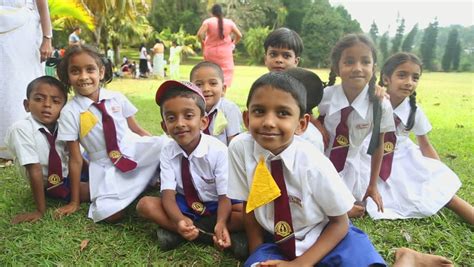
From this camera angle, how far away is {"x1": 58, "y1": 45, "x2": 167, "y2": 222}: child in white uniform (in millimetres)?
2787

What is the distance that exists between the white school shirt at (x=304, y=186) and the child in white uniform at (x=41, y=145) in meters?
1.43

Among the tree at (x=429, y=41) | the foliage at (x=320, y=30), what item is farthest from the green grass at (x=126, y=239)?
the foliage at (x=320, y=30)

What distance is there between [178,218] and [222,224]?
0.25 m

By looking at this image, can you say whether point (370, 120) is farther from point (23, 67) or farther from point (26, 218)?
point (23, 67)

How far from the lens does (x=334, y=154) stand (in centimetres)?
281

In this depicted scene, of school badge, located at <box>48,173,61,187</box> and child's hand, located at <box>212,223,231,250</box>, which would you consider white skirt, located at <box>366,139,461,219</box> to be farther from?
school badge, located at <box>48,173,61,187</box>

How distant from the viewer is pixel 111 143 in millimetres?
2898

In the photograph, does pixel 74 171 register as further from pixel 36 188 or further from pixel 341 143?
pixel 341 143

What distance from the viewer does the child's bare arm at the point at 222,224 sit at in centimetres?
219

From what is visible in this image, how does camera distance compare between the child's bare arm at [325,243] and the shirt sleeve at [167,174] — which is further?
the shirt sleeve at [167,174]

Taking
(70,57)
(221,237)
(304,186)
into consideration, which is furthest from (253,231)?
(70,57)

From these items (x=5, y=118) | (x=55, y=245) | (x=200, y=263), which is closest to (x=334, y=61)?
(x=200, y=263)

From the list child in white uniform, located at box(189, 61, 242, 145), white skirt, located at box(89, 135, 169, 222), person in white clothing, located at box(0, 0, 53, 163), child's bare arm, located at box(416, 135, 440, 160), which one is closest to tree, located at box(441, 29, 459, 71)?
child's bare arm, located at box(416, 135, 440, 160)

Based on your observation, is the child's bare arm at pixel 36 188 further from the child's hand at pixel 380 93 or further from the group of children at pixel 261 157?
the child's hand at pixel 380 93
